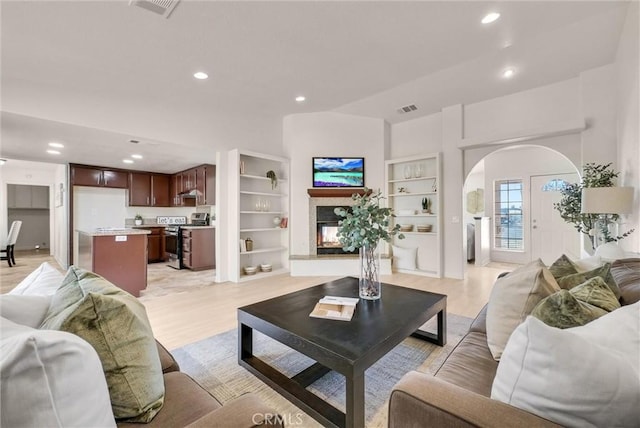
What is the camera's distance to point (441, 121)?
492 centimetres

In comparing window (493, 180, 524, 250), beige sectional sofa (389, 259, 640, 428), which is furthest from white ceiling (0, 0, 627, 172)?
window (493, 180, 524, 250)

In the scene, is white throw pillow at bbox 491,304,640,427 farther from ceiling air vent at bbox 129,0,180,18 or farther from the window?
the window

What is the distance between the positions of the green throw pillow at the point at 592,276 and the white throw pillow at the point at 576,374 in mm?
605

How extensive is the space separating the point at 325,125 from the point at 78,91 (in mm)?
3480

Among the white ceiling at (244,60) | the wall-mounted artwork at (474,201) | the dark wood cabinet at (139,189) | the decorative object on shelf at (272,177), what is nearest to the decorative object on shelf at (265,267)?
the decorative object on shelf at (272,177)

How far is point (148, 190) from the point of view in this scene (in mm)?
6711

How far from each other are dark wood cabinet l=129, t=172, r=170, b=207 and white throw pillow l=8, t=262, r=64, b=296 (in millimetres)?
6139

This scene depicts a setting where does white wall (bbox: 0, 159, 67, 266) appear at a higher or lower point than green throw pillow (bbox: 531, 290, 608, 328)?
higher

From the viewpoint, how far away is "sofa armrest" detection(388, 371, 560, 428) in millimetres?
706

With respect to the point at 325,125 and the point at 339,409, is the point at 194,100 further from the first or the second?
the point at 339,409

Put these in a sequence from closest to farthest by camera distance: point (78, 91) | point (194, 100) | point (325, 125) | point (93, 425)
Result: 1. point (93, 425)
2. point (78, 91)
3. point (194, 100)
4. point (325, 125)

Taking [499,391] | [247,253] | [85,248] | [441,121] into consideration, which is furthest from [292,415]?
[441,121]

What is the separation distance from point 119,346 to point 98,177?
660 cm

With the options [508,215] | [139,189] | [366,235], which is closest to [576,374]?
[366,235]
